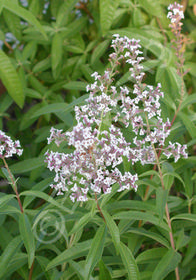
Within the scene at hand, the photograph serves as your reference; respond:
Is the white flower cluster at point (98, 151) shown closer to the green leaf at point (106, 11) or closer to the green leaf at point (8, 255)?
the green leaf at point (8, 255)

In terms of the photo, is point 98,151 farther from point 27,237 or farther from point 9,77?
point 9,77

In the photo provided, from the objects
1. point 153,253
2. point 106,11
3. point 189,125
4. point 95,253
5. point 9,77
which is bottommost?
point 153,253

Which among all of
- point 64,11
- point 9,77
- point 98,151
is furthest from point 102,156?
point 64,11

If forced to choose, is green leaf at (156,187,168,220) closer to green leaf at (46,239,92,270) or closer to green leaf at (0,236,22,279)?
green leaf at (46,239,92,270)

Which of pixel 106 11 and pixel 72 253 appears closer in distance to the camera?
pixel 72 253

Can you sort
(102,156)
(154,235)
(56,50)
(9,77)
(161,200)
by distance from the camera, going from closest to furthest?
(102,156)
(161,200)
(154,235)
(9,77)
(56,50)

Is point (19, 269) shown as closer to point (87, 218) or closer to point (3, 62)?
point (87, 218)

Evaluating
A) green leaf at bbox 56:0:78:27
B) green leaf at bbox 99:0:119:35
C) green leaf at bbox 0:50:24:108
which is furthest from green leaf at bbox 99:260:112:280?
green leaf at bbox 56:0:78:27
